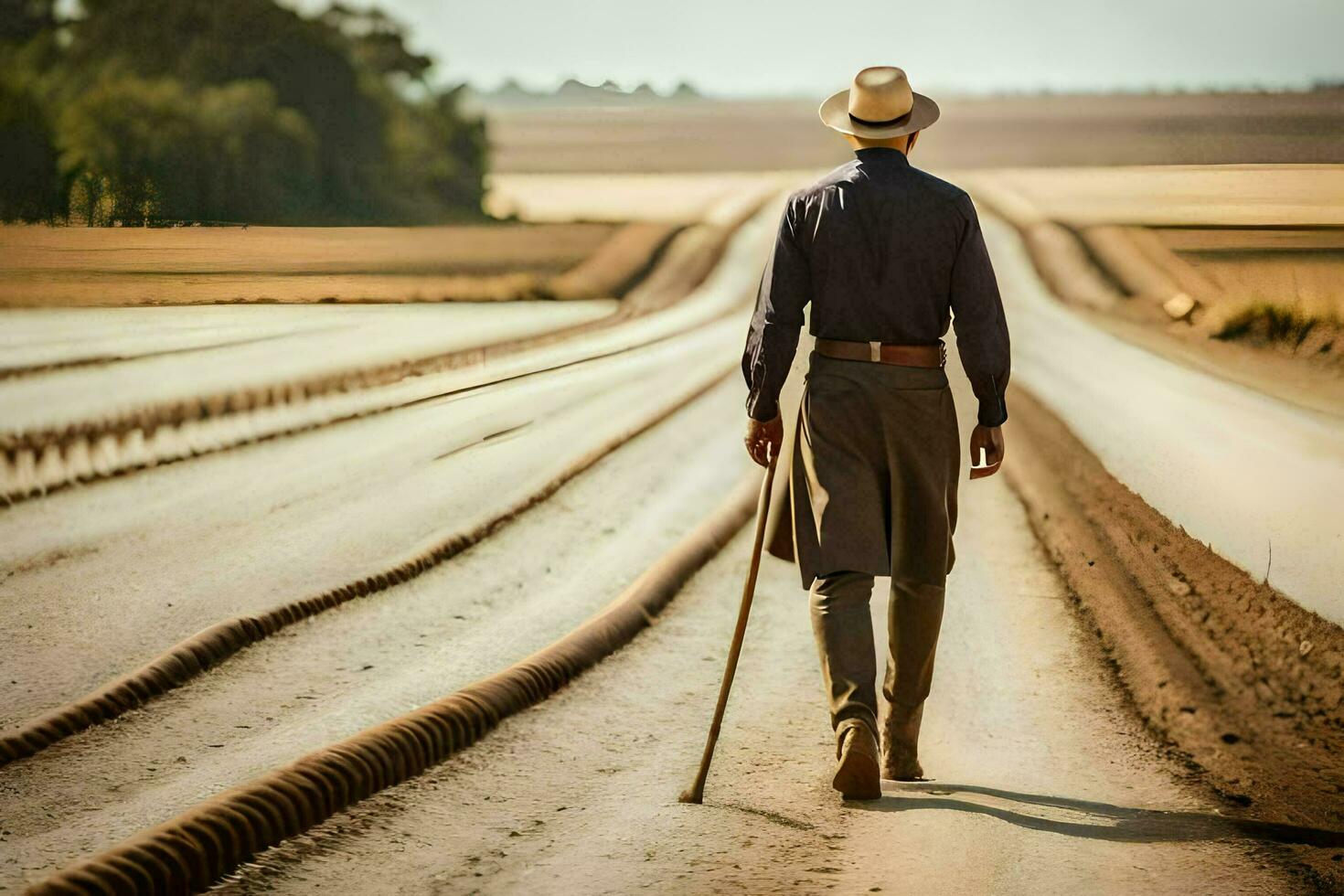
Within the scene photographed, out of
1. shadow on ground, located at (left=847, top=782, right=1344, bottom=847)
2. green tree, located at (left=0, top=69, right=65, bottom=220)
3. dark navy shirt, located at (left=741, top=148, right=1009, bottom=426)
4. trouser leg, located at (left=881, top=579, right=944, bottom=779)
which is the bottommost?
shadow on ground, located at (left=847, top=782, right=1344, bottom=847)

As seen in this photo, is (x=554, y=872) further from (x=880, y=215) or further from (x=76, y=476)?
(x=76, y=476)

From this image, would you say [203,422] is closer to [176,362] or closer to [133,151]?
[176,362]

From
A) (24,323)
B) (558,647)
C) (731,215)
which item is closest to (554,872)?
(558,647)

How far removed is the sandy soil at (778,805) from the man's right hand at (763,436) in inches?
35.4

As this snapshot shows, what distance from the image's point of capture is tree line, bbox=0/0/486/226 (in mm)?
9703

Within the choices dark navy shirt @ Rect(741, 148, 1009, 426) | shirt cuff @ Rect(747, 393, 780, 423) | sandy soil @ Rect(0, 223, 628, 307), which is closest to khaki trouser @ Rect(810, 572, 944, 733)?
shirt cuff @ Rect(747, 393, 780, 423)

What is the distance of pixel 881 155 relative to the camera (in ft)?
13.5

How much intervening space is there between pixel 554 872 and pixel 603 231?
3302 centimetres

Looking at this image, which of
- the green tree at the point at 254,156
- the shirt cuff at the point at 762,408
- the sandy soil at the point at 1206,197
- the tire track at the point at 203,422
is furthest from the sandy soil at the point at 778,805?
the green tree at the point at 254,156

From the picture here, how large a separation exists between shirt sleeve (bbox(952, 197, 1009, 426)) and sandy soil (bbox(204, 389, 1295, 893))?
113cm

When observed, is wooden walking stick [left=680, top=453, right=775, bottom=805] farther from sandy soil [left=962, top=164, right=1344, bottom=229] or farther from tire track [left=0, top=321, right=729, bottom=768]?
sandy soil [left=962, top=164, right=1344, bottom=229]

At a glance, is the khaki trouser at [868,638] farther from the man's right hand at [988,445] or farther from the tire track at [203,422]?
the tire track at [203,422]

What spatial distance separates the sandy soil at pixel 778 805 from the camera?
3.35 m

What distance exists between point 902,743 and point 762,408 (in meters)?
1.04
